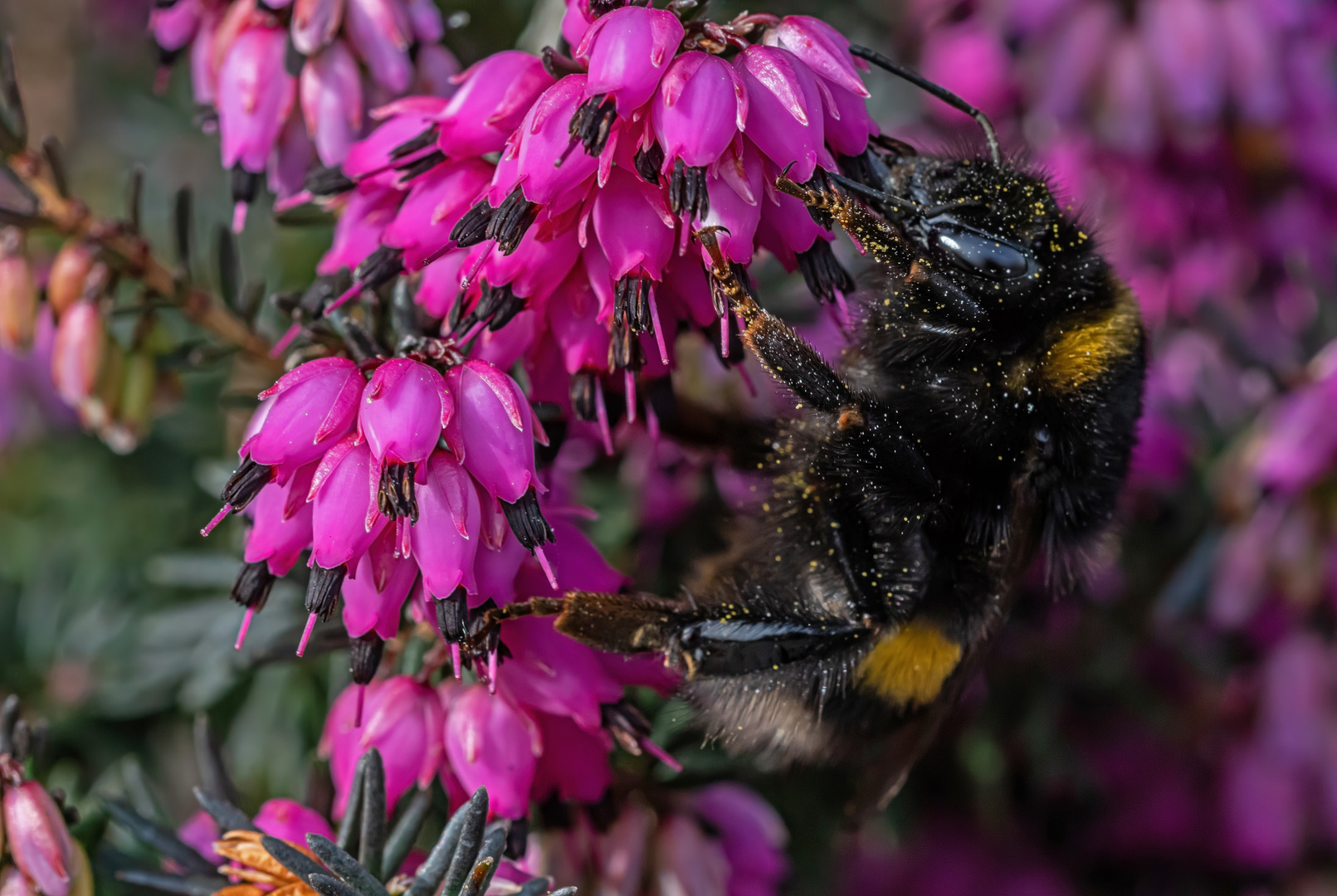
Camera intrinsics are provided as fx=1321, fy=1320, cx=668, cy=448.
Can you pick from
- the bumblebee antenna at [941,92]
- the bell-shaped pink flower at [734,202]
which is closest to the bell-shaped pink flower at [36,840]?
the bell-shaped pink flower at [734,202]

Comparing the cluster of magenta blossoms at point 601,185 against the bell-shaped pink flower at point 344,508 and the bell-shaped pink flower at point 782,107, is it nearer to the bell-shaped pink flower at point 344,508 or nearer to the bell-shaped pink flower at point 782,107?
the bell-shaped pink flower at point 782,107

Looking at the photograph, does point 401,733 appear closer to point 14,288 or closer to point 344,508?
point 344,508

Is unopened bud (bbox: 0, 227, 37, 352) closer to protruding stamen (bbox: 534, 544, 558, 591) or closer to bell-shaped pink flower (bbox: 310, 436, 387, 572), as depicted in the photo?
bell-shaped pink flower (bbox: 310, 436, 387, 572)

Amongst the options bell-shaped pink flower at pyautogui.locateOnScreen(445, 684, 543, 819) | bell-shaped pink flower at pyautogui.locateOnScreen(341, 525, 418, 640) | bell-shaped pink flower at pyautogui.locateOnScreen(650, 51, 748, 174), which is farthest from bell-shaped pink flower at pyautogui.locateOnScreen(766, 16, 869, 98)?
bell-shaped pink flower at pyautogui.locateOnScreen(445, 684, 543, 819)

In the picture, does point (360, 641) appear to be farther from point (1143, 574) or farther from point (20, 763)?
point (1143, 574)

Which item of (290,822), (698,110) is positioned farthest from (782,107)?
(290,822)

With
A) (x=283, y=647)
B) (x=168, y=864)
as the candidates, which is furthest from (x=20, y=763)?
(x=283, y=647)
